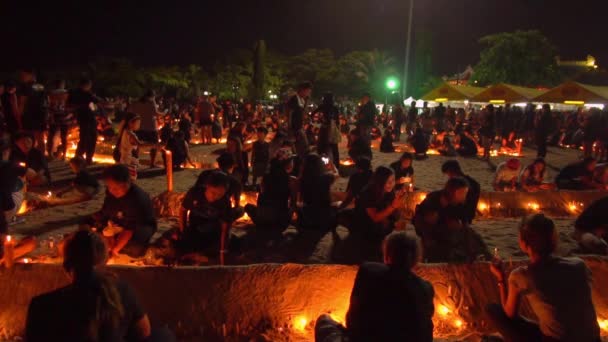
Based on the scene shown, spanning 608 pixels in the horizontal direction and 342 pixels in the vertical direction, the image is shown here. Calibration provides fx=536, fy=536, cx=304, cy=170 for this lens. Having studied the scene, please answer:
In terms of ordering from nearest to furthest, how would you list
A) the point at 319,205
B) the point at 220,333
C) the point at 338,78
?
1. the point at 220,333
2. the point at 319,205
3. the point at 338,78

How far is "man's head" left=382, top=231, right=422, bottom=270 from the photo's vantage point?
301 centimetres

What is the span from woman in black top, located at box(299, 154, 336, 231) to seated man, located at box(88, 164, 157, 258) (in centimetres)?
218

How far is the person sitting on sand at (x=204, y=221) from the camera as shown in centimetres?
524

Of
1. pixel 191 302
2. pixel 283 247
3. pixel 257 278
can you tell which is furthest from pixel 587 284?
pixel 283 247

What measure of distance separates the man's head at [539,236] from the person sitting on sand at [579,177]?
21.1ft

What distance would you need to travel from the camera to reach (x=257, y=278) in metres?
4.45

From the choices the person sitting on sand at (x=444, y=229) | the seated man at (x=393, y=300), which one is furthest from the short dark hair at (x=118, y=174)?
the person sitting on sand at (x=444, y=229)

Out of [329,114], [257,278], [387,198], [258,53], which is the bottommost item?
[257,278]

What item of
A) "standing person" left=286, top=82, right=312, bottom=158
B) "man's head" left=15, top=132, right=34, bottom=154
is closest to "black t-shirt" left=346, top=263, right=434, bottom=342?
"man's head" left=15, top=132, right=34, bottom=154

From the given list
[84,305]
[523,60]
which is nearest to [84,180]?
[84,305]

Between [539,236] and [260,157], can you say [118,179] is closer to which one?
[539,236]

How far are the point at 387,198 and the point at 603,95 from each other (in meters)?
17.6

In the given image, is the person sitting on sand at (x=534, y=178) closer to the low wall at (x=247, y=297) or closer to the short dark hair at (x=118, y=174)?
the low wall at (x=247, y=297)

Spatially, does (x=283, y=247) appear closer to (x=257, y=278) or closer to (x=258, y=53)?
(x=257, y=278)
